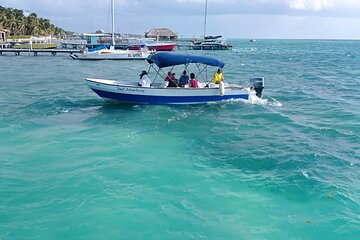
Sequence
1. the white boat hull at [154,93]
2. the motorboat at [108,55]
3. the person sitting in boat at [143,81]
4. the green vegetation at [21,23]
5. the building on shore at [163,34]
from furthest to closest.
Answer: the building on shore at [163,34] → the green vegetation at [21,23] → the motorboat at [108,55] → the person sitting in boat at [143,81] → the white boat hull at [154,93]

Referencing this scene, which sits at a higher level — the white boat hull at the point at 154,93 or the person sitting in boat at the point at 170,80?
the person sitting in boat at the point at 170,80

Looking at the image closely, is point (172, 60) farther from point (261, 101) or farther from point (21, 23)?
point (21, 23)

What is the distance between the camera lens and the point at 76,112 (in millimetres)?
19672

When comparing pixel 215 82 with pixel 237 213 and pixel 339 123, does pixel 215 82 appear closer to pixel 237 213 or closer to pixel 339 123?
pixel 339 123

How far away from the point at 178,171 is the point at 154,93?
A: 881 cm

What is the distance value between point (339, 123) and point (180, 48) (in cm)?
7610

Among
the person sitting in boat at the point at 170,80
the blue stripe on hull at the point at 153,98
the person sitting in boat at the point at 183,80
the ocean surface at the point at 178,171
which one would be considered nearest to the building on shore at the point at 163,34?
the person sitting in boat at the point at 183,80

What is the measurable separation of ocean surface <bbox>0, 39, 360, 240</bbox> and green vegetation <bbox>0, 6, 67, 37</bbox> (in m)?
81.1

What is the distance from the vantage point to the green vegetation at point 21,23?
91662mm

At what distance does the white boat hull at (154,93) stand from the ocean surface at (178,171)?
46 centimetres

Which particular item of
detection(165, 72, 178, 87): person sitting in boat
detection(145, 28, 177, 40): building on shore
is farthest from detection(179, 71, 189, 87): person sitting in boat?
detection(145, 28, 177, 40): building on shore

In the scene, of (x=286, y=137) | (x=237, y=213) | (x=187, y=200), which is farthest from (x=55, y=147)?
(x=286, y=137)

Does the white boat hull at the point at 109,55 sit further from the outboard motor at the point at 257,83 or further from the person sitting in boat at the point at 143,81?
the person sitting in boat at the point at 143,81

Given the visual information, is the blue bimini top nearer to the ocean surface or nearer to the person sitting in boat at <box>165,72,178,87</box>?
the person sitting in boat at <box>165,72,178,87</box>
